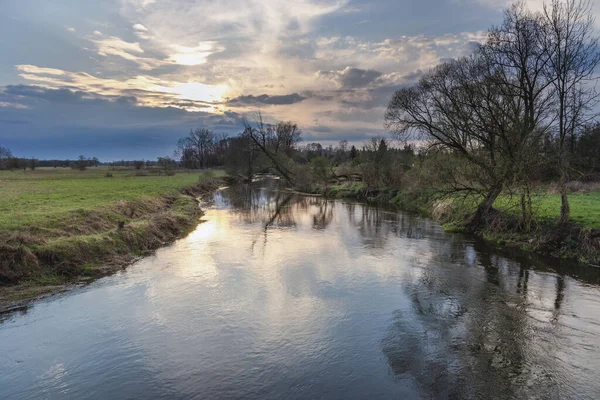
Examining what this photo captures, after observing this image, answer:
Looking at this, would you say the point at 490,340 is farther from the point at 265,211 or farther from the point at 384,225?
the point at 265,211

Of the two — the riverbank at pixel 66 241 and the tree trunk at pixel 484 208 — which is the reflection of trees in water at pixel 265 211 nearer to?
the riverbank at pixel 66 241

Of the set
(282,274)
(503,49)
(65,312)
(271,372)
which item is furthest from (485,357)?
(503,49)

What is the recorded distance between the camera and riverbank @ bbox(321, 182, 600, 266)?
15.3 metres

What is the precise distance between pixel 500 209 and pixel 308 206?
61.7ft

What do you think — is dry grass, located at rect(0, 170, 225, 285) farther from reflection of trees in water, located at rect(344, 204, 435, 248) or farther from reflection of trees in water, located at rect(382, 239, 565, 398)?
reflection of trees in water, located at rect(344, 204, 435, 248)

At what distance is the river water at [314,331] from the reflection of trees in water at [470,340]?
4 centimetres

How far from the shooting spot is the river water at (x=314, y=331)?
6926 millimetres

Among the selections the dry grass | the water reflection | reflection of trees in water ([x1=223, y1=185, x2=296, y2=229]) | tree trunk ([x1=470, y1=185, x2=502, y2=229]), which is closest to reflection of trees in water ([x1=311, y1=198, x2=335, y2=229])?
reflection of trees in water ([x1=223, y1=185, x2=296, y2=229])

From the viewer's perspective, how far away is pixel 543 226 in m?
17.7

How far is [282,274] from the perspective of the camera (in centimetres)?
1387

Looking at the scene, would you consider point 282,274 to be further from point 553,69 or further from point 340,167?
point 340,167

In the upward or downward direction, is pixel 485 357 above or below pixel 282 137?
below

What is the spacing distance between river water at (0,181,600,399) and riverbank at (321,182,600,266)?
1.49 m

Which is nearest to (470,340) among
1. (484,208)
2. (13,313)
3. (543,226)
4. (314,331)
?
(314,331)
